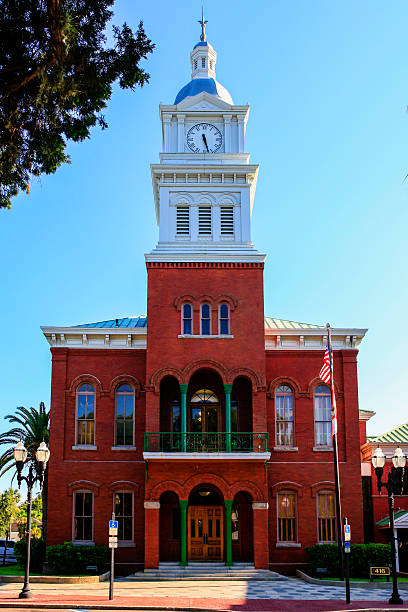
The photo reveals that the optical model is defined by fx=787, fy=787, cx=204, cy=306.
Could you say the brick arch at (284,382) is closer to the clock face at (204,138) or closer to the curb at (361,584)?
the curb at (361,584)

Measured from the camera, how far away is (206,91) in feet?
A: 124

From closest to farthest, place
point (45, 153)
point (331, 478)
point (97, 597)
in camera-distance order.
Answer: point (45, 153) → point (97, 597) → point (331, 478)

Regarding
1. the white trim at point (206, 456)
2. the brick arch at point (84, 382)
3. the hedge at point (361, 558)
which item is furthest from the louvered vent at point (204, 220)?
the hedge at point (361, 558)

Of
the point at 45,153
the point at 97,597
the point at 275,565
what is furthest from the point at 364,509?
the point at 45,153

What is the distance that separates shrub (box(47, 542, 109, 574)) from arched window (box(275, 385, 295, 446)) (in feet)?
30.1

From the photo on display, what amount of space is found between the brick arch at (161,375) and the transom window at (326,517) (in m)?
8.23

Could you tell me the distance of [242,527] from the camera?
34531 millimetres

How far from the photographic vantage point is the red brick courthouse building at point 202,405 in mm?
33000

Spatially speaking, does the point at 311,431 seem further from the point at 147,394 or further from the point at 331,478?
the point at 147,394

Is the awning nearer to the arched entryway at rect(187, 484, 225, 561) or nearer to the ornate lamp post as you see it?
the ornate lamp post

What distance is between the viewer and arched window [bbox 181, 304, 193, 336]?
34406 millimetres

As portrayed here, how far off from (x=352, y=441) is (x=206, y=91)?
17.8m

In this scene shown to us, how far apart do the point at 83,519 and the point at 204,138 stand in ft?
60.0

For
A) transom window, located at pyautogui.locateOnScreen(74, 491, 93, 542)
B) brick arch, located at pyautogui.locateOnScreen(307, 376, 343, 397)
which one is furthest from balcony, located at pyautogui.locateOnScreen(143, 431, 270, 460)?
transom window, located at pyautogui.locateOnScreen(74, 491, 93, 542)
